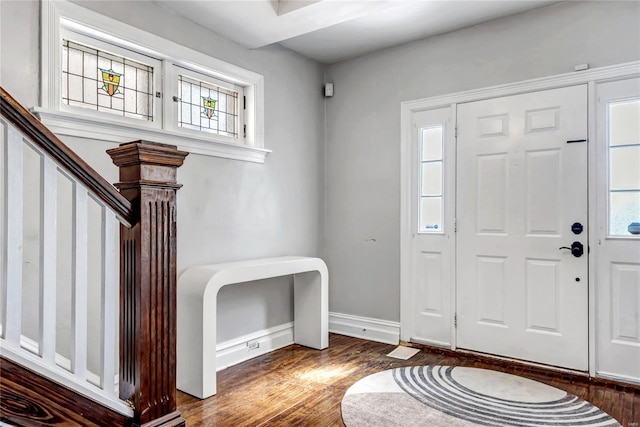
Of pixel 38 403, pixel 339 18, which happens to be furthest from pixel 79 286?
pixel 339 18

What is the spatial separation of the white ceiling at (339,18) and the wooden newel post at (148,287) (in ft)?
6.05

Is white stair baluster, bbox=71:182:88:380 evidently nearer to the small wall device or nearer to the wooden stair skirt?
the wooden stair skirt

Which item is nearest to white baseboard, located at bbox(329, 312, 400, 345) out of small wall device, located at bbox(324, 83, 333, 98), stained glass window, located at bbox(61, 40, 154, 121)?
small wall device, located at bbox(324, 83, 333, 98)

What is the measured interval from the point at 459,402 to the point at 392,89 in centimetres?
269

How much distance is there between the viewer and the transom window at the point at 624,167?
9.32 ft

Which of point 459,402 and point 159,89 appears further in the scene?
point 159,89

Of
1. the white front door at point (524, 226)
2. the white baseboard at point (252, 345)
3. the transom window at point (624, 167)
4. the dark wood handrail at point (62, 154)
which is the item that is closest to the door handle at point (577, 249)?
the white front door at point (524, 226)

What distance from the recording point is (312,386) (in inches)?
112

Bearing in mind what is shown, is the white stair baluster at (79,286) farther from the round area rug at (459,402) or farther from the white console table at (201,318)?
the round area rug at (459,402)

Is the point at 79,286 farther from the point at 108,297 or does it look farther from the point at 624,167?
the point at 624,167

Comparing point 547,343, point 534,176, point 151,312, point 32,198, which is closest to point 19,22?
point 32,198

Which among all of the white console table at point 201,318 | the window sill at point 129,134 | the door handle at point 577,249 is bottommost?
the white console table at point 201,318

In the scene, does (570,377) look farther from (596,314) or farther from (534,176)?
(534,176)

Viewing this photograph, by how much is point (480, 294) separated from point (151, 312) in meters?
2.77
